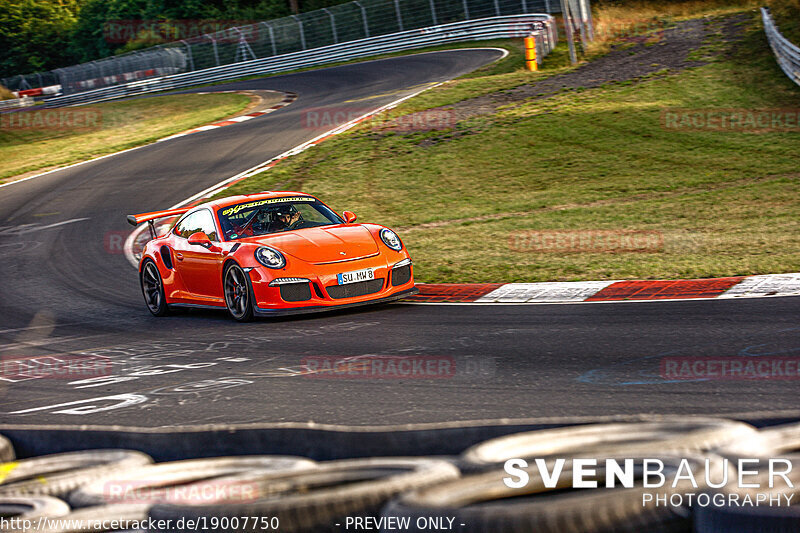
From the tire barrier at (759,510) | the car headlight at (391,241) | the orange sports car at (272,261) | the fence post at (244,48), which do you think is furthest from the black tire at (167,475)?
the fence post at (244,48)

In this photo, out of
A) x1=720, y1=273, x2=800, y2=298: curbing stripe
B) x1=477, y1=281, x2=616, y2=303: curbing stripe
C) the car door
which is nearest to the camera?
x1=720, y1=273, x2=800, y2=298: curbing stripe

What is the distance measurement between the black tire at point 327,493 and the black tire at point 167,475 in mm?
240

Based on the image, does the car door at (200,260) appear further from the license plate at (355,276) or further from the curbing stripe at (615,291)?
the curbing stripe at (615,291)

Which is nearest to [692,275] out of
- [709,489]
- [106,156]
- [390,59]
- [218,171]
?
[709,489]

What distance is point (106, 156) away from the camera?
26.1m

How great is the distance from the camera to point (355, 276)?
31.1 feet

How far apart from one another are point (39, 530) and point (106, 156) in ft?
78.8

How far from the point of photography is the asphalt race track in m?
5.44

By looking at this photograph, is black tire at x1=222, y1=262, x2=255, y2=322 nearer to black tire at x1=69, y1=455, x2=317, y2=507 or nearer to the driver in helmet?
the driver in helmet

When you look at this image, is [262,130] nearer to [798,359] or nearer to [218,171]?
[218,171]

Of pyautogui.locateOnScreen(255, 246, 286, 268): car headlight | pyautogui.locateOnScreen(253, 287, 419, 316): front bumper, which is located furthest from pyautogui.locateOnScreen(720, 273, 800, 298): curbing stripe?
pyautogui.locateOnScreen(255, 246, 286, 268): car headlight

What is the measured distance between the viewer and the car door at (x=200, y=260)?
10156 millimetres

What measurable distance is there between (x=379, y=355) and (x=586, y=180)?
33.6ft

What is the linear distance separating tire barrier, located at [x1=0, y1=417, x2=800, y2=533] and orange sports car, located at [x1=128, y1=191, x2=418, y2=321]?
513 centimetres
